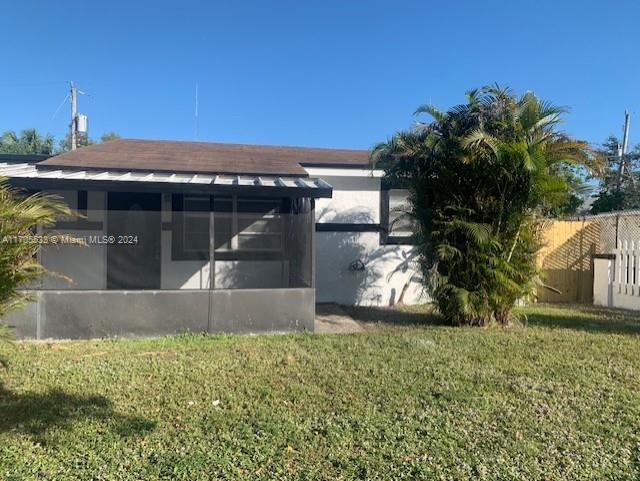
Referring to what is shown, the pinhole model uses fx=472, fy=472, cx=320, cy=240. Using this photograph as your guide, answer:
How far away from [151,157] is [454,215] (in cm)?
676

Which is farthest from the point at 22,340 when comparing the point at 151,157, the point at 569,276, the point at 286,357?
the point at 569,276

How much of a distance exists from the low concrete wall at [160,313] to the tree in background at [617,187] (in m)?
12.8

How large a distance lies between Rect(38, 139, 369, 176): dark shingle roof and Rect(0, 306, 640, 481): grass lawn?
4.14 m

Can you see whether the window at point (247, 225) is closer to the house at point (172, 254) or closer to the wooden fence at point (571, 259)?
the house at point (172, 254)

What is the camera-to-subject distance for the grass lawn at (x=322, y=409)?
11.0 feet

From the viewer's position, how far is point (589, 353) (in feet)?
20.6

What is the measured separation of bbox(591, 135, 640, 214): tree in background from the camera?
18328mm

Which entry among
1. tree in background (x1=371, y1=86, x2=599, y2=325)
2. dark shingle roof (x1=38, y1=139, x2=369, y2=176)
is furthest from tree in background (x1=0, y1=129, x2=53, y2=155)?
tree in background (x1=371, y1=86, x2=599, y2=325)

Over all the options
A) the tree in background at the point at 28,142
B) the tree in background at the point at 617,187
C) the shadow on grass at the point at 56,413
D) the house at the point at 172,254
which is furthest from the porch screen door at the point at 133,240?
the tree in background at the point at 28,142

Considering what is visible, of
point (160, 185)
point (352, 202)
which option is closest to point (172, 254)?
point (160, 185)

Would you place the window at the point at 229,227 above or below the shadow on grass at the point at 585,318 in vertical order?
above

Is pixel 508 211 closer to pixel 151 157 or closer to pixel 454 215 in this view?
pixel 454 215

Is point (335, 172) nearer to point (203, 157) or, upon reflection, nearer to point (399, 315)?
point (203, 157)

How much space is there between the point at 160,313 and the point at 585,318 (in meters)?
7.71
